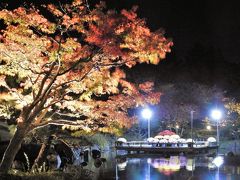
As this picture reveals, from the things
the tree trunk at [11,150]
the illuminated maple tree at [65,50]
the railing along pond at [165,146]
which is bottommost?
the railing along pond at [165,146]

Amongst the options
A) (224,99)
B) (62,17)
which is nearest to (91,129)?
(62,17)

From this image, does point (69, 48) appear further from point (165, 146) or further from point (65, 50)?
point (165, 146)

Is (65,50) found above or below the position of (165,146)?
above

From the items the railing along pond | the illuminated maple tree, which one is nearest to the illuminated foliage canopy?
the illuminated maple tree

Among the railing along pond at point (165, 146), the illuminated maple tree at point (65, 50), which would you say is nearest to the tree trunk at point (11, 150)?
the illuminated maple tree at point (65, 50)

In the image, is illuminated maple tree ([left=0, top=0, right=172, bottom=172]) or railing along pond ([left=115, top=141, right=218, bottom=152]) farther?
railing along pond ([left=115, top=141, right=218, bottom=152])

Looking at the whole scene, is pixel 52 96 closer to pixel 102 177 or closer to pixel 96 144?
pixel 102 177

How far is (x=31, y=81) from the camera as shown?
Result: 12641 millimetres

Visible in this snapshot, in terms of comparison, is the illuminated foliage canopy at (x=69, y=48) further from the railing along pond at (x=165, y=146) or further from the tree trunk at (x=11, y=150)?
the railing along pond at (x=165, y=146)

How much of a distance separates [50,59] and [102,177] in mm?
6916

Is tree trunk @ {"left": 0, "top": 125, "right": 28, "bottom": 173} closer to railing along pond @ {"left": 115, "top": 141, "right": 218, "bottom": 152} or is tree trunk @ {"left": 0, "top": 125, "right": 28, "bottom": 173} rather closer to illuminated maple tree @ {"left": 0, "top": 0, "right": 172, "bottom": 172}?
illuminated maple tree @ {"left": 0, "top": 0, "right": 172, "bottom": 172}

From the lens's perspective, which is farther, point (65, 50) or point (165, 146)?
point (165, 146)

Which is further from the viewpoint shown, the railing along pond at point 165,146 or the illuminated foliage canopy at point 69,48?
the railing along pond at point 165,146

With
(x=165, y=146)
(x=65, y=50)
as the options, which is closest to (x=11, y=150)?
(x=65, y=50)
